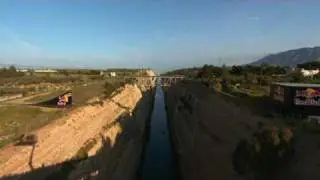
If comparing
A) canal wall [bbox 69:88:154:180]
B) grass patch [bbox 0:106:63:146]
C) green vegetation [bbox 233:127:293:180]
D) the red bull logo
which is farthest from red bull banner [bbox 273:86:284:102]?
grass patch [bbox 0:106:63:146]

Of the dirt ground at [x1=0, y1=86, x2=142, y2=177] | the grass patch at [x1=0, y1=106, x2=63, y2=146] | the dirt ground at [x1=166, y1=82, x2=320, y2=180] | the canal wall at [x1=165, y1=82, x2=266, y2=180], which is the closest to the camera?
the dirt ground at [x1=166, y1=82, x2=320, y2=180]

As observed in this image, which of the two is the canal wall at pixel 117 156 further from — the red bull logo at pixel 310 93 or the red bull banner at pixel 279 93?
the red bull logo at pixel 310 93

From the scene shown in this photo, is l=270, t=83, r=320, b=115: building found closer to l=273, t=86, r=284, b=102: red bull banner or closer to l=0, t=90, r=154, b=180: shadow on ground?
l=273, t=86, r=284, b=102: red bull banner

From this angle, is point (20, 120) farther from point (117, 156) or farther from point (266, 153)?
point (266, 153)

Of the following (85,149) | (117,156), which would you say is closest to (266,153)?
(85,149)

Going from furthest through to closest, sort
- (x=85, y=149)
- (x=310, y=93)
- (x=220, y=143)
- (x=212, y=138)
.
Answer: (x=212, y=138) → (x=220, y=143) → (x=85, y=149) → (x=310, y=93)

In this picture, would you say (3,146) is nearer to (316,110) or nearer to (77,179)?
(77,179)

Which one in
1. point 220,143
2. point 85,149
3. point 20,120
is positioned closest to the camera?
point 85,149
